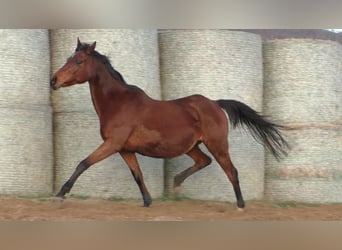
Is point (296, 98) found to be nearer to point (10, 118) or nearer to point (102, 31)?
point (102, 31)

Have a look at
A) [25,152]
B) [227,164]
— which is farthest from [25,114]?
[227,164]

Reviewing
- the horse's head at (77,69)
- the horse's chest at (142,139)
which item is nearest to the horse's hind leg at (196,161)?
the horse's chest at (142,139)

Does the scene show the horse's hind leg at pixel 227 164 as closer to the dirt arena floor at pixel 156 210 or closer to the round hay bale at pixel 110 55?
the dirt arena floor at pixel 156 210

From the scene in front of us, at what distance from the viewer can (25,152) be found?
1.65 meters

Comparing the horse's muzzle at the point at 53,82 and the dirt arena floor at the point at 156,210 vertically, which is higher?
the horse's muzzle at the point at 53,82

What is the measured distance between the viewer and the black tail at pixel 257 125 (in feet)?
5.49

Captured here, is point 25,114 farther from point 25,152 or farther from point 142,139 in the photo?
point 142,139

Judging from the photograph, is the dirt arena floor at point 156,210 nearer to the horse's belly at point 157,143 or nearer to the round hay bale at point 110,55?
the horse's belly at point 157,143

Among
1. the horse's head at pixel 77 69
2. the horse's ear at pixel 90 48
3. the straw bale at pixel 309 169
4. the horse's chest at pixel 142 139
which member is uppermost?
the horse's ear at pixel 90 48

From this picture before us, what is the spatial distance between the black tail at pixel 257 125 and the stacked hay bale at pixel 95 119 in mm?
214

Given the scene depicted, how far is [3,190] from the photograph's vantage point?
163 cm

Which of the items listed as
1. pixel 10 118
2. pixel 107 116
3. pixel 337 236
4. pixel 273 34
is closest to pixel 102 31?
pixel 107 116

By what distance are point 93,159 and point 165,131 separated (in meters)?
0.21

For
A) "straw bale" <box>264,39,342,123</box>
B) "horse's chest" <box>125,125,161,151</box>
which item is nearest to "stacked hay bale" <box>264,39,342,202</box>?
"straw bale" <box>264,39,342,123</box>
